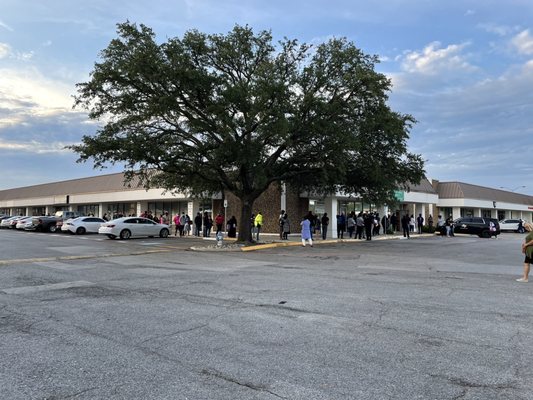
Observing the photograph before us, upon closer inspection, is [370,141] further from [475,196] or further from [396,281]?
[475,196]

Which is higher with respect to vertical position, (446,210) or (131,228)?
(446,210)

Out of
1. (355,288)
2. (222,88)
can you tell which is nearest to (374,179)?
(222,88)

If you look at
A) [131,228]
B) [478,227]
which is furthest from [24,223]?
[478,227]

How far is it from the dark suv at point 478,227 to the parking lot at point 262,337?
28.5 metres

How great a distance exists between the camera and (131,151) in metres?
21.4

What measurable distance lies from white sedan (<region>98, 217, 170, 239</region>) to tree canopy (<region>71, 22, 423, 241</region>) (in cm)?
588

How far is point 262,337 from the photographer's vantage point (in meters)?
6.04

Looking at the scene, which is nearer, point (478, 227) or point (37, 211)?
point (478, 227)

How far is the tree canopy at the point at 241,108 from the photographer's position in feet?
67.7

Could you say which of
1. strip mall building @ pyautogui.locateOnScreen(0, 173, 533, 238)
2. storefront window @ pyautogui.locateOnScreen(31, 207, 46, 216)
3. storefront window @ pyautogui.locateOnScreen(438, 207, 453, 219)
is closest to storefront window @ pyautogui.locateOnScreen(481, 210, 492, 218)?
strip mall building @ pyautogui.locateOnScreen(0, 173, 533, 238)

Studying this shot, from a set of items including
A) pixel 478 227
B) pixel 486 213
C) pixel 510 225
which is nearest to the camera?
pixel 478 227

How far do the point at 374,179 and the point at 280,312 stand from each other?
17480 millimetres

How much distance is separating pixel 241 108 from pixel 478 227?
27127 mm

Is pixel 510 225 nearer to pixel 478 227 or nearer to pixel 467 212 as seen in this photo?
pixel 467 212
